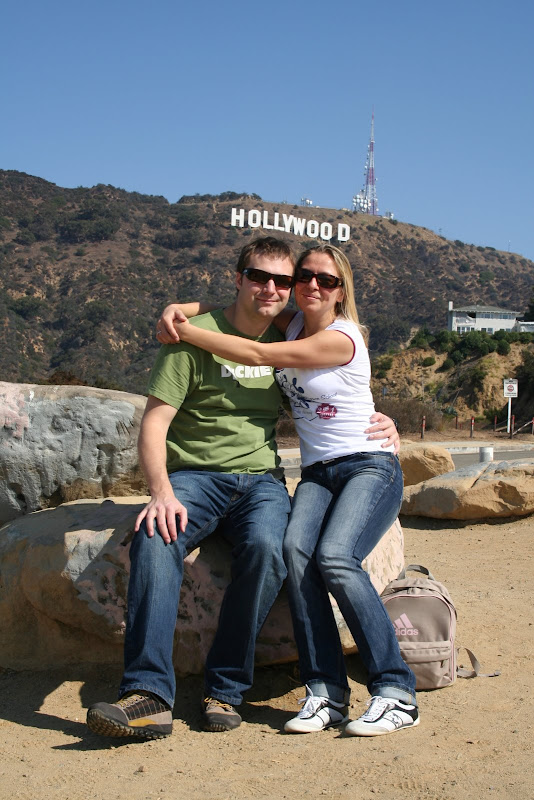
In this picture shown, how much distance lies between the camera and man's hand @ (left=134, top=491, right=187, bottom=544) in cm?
298

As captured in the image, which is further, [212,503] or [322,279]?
[322,279]

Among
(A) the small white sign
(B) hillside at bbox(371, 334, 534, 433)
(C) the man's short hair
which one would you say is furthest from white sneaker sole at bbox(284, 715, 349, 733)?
(B) hillside at bbox(371, 334, 534, 433)

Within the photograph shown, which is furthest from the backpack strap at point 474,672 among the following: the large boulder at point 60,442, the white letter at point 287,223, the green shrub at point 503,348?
the white letter at point 287,223

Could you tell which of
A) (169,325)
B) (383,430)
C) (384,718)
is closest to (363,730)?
(384,718)

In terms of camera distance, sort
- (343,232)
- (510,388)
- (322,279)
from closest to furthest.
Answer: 1. (322,279)
2. (510,388)
3. (343,232)

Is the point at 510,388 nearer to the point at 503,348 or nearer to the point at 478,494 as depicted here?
the point at 503,348

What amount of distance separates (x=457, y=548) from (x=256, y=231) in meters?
65.6

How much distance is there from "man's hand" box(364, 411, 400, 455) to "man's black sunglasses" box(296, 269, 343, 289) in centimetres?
57

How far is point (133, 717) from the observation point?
2.77m

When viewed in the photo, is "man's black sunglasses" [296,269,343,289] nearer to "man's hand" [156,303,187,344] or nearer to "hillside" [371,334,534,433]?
"man's hand" [156,303,187,344]

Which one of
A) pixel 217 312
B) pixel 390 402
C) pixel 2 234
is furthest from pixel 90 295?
pixel 217 312

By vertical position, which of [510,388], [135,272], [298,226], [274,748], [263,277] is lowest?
[274,748]

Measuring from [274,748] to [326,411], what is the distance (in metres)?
1.29

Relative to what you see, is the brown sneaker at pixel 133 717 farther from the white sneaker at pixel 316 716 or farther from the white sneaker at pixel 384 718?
the white sneaker at pixel 384 718
